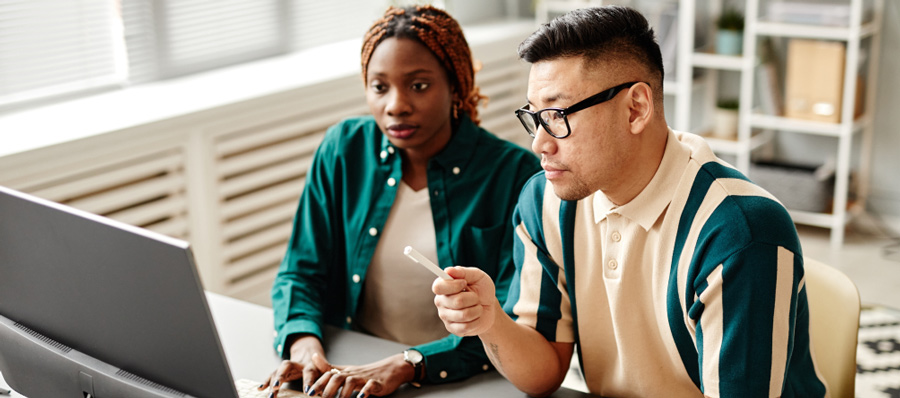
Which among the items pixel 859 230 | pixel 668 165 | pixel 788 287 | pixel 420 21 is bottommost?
pixel 859 230

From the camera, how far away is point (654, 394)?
4.61 ft

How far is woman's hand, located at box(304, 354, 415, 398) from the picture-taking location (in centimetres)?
139

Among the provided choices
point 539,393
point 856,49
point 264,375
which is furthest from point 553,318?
point 856,49

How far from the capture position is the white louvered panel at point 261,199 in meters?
3.12

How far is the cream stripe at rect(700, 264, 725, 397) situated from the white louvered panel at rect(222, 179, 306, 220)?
214cm

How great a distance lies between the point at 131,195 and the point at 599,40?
1.91 m

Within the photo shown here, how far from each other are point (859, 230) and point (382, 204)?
114 inches

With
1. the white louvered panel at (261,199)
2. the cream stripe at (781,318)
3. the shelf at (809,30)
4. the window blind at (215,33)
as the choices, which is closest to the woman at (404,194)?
the cream stripe at (781,318)

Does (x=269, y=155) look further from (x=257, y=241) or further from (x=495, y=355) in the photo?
(x=495, y=355)

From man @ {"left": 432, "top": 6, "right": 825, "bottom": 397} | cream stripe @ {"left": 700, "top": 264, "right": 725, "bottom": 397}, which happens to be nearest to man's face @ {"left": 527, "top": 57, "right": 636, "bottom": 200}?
man @ {"left": 432, "top": 6, "right": 825, "bottom": 397}

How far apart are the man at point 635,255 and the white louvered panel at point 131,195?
5.58 feet

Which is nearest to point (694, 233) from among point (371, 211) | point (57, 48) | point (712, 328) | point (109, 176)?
point (712, 328)

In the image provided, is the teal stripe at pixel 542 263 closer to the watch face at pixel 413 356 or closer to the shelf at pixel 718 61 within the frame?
the watch face at pixel 413 356

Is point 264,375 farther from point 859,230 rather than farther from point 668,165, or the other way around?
point 859,230
